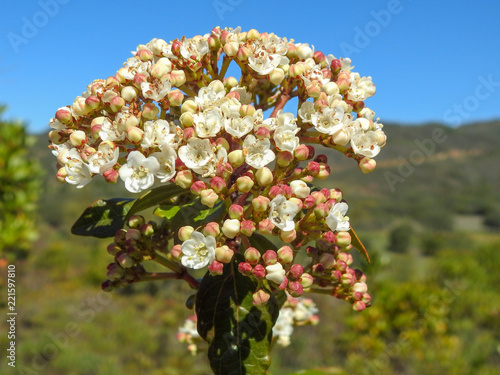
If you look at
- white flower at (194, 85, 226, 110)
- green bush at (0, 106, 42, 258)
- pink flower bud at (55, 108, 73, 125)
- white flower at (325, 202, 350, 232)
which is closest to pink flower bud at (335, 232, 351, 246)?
white flower at (325, 202, 350, 232)

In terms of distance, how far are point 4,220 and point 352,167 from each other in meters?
55.0

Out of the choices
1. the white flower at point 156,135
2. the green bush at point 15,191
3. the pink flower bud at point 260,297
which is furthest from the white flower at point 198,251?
the green bush at point 15,191

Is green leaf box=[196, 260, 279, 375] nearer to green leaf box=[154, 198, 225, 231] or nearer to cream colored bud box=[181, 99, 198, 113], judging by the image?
green leaf box=[154, 198, 225, 231]

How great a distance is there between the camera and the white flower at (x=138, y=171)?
53.1 inches

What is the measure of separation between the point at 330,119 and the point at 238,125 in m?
0.34

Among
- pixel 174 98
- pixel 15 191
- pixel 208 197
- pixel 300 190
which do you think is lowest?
pixel 208 197

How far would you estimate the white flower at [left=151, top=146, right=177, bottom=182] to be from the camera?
1365 millimetres

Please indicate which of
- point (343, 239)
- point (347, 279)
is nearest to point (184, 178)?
point (343, 239)

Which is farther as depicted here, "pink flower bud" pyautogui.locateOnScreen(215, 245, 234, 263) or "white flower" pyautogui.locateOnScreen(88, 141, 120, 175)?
"white flower" pyautogui.locateOnScreen(88, 141, 120, 175)

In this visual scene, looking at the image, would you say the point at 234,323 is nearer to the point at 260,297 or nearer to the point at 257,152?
the point at 260,297

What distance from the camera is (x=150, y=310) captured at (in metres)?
14.2

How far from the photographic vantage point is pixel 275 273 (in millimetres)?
1317

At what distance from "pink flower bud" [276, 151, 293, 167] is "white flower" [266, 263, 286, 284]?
0.34m

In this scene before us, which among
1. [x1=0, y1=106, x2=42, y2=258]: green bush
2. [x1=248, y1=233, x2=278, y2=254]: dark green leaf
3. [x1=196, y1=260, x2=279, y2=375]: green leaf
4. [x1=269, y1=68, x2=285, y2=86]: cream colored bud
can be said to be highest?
[x1=0, y1=106, x2=42, y2=258]: green bush
